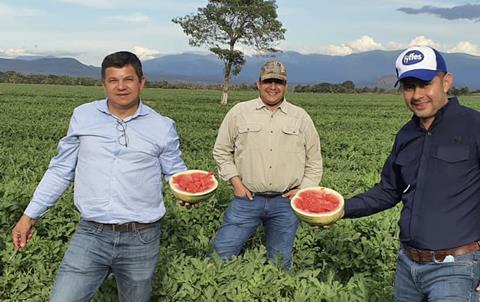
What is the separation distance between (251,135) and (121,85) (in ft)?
5.45

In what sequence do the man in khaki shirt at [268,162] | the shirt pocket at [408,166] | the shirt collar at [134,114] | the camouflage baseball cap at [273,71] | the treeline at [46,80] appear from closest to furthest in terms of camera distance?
1. the shirt pocket at [408,166]
2. the shirt collar at [134,114]
3. the camouflage baseball cap at [273,71]
4. the man in khaki shirt at [268,162]
5. the treeline at [46,80]

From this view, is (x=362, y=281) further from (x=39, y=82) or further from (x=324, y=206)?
(x=39, y=82)

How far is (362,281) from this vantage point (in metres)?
4.30

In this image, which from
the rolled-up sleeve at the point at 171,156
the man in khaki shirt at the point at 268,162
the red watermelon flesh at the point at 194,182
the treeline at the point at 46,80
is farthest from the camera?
the treeline at the point at 46,80

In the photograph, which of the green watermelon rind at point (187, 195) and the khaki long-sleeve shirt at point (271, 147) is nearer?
the green watermelon rind at point (187, 195)

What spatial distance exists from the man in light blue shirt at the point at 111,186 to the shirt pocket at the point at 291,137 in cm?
145

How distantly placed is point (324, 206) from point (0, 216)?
376 centimetres

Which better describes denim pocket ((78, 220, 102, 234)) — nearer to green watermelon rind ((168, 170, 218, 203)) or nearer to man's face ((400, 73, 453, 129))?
green watermelon rind ((168, 170, 218, 203))

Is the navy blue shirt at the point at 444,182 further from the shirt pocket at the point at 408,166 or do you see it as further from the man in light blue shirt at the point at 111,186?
the man in light blue shirt at the point at 111,186

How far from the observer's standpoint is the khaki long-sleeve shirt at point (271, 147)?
4953 millimetres

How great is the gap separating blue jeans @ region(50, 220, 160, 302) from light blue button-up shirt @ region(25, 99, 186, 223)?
0.12 m

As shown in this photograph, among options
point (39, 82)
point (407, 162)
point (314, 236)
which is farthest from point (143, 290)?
point (39, 82)

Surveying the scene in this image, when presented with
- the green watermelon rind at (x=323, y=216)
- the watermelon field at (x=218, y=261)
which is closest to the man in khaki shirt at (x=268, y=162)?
the watermelon field at (x=218, y=261)

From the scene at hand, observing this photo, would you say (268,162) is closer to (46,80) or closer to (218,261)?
(218,261)
